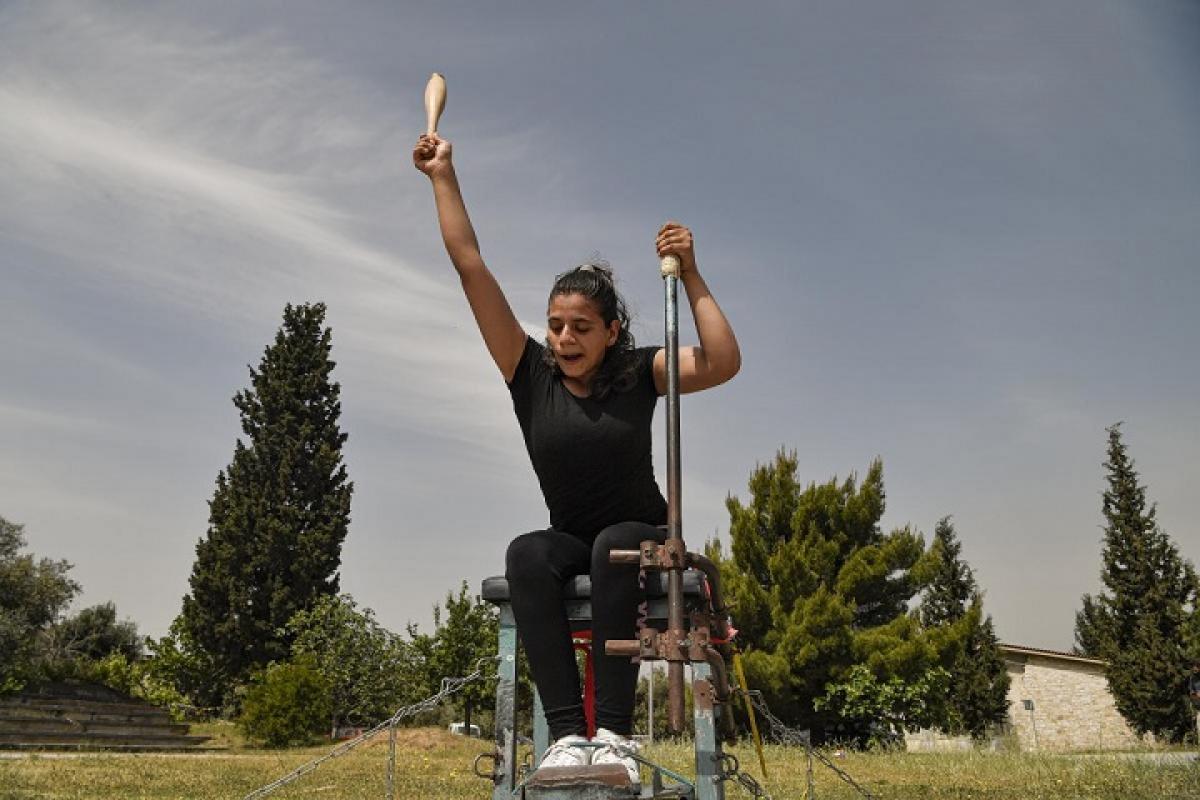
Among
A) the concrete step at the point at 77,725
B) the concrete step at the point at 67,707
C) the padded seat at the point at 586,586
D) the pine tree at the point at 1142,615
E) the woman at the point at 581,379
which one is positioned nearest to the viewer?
the padded seat at the point at 586,586

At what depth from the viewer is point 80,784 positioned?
8609 millimetres

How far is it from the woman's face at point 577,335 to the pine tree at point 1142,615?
3768cm

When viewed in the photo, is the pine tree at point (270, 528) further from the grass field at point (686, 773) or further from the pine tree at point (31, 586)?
the grass field at point (686, 773)

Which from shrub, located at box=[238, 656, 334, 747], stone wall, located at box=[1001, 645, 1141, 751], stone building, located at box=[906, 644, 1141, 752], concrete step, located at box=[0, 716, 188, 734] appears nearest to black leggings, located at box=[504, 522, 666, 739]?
concrete step, located at box=[0, 716, 188, 734]

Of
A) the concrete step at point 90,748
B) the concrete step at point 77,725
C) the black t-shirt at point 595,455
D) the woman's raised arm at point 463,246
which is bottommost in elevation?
the concrete step at point 90,748

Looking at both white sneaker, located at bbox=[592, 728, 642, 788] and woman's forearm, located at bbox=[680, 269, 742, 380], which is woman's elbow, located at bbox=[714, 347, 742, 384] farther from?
white sneaker, located at bbox=[592, 728, 642, 788]

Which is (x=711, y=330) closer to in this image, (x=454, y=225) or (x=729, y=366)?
(x=729, y=366)

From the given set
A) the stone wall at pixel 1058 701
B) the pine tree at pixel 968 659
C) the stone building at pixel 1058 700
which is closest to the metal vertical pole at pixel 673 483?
the pine tree at pixel 968 659

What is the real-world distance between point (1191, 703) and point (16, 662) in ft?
124

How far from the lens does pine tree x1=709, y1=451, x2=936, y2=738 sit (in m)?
23.4

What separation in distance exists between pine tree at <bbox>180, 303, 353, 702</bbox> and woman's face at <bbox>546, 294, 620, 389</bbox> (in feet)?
113

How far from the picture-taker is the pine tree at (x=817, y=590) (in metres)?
23.4

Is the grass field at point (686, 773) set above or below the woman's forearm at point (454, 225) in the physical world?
below

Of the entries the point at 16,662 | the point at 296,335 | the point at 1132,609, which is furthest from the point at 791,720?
the point at 296,335
